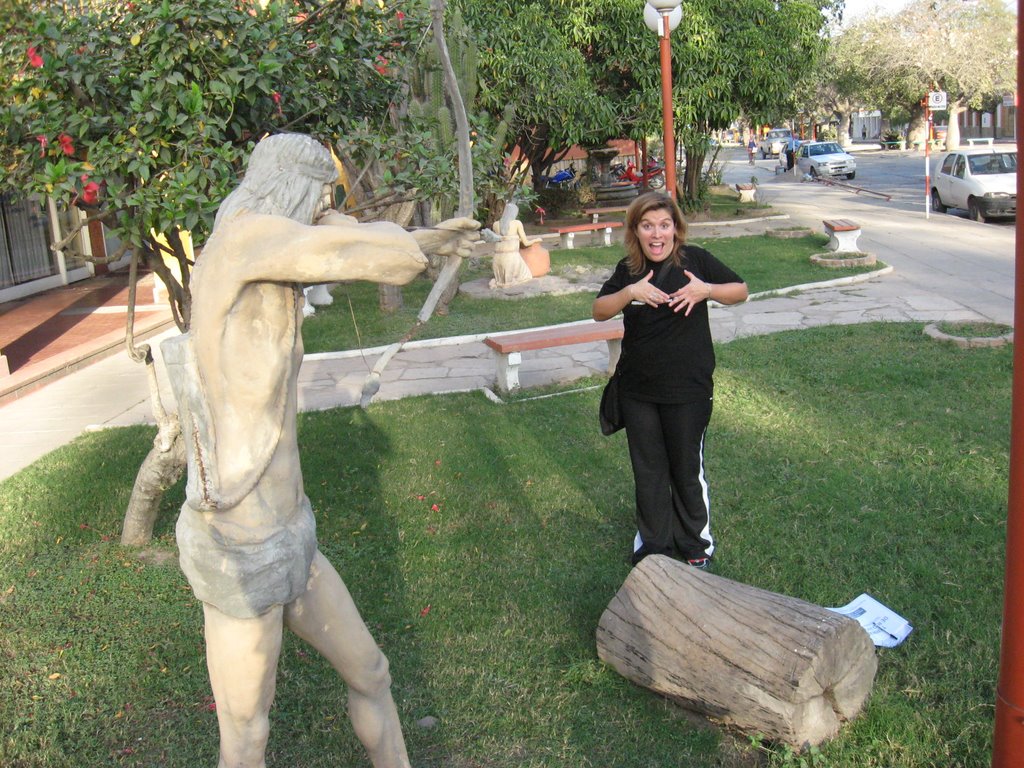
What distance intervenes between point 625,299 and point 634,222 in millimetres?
364

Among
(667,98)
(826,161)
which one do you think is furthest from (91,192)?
(826,161)

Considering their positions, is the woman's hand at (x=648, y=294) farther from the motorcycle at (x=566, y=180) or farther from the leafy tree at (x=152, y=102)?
the motorcycle at (x=566, y=180)

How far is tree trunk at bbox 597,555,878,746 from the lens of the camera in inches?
125

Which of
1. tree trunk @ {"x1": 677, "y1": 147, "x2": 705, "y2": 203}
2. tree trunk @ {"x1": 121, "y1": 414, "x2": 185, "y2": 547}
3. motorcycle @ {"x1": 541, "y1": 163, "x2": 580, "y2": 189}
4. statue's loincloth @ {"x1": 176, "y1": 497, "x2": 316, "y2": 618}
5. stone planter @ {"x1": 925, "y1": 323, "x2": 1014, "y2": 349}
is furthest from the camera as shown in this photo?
motorcycle @ {"x1": 541, "y1": 163, "x2": 580, "y2": 189}

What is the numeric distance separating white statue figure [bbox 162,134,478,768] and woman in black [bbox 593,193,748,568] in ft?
6.23

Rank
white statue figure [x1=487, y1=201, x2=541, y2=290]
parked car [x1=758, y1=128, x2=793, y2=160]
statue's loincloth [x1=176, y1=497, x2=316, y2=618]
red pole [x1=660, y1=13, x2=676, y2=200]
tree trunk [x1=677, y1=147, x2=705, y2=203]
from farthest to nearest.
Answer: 1. parked car [x1=758, y1=128, x2=793, y2=160]
2. tree trunk [x1=677, y1=147, x2=705, y2=203]
3. white statue figure [x1=487, y1=201, x2=541, y2=290]
4. red pole [x1=660, y1=13, x2=676, y2=200]
5. statue's loincloth [x1=176, y1=497, x2=316, y2=618]

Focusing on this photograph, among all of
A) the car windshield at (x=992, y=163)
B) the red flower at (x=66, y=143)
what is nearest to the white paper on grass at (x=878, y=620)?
the red flower at (x=66, y=143)

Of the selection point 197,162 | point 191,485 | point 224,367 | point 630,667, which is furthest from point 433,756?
point 197,162

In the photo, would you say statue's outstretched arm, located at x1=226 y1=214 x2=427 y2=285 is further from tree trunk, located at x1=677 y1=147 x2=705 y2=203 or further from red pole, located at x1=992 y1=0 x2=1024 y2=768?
tree trunk, located at x1=677 y1=147 x2=705 y2=203

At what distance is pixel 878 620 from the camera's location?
3.87 meters

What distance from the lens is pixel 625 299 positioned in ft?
13.6

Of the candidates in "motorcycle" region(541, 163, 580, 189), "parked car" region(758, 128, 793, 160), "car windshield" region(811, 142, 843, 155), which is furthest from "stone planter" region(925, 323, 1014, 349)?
"parked car" region(758, 128, 793, 160)

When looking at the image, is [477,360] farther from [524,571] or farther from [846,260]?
[846,260]

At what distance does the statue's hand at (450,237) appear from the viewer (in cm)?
239
